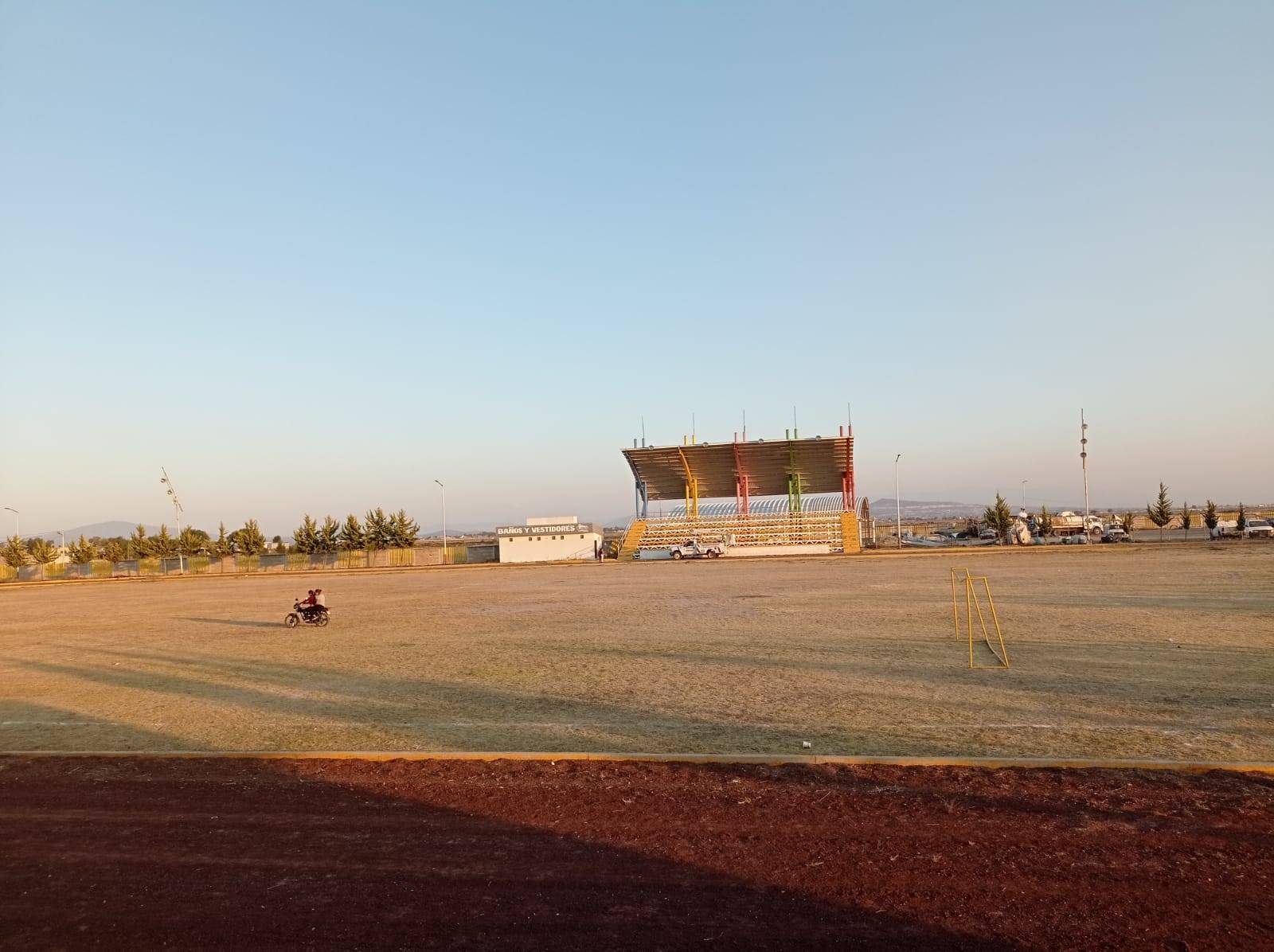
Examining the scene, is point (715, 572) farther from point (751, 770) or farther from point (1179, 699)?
point (751, 770)

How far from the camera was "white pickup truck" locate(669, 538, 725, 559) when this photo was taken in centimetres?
6206

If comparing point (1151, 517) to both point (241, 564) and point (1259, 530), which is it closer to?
point (1259, 530)

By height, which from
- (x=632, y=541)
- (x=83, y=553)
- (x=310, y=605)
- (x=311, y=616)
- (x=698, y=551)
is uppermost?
(x=310, y=605)

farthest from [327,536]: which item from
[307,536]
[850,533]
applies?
[850,533]

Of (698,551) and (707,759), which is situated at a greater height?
(707,759)

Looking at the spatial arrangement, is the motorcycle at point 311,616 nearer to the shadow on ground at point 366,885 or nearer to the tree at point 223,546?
the shadow on ground at point 366,885

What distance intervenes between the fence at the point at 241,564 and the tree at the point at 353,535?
1.11 m

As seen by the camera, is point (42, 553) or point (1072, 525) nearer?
point (42, 553)

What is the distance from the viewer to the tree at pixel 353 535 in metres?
71.3

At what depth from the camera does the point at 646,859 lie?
19.7 ft

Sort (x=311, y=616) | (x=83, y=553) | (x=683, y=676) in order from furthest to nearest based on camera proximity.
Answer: (x=83, y=553) → (x=311, y=616) → (x=683, y=676)

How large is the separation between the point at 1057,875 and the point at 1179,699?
668 centimetres

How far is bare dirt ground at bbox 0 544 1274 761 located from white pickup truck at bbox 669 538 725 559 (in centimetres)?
3236

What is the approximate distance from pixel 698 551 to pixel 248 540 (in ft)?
133
